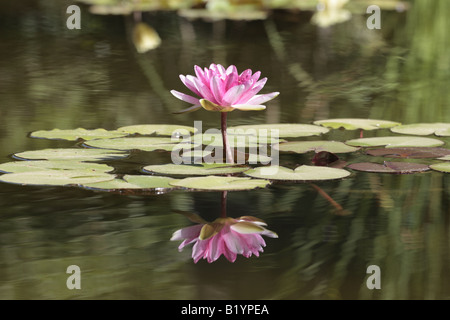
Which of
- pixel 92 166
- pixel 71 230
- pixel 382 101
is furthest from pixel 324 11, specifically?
pixel 71 230

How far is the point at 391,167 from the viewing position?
2.22 m

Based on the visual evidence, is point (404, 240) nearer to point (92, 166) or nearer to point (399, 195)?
point (399, 195)

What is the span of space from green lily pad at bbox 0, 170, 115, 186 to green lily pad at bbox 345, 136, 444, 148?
0.86m

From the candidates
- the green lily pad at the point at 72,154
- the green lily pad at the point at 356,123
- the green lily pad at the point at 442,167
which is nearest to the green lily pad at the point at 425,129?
the green lily pad at the point at 356,123

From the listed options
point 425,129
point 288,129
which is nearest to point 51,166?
point 288,129

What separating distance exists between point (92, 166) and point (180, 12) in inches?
184

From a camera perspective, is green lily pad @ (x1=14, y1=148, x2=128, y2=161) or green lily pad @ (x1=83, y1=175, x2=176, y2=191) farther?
green lily pad @ (x1=14, y1=148, x2=128, y2=161)

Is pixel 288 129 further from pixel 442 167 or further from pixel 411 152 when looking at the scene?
pixel 442 167

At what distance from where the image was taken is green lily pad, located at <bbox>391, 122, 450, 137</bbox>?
270 cm

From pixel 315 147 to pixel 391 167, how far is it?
0.31 m

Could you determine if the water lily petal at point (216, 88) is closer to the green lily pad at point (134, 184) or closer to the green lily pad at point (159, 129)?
the green lily pad at point (134, 184)

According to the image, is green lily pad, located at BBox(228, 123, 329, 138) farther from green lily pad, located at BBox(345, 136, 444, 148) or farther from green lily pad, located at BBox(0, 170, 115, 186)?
green lily pad, located at BBox(0, 170, 115, 186)

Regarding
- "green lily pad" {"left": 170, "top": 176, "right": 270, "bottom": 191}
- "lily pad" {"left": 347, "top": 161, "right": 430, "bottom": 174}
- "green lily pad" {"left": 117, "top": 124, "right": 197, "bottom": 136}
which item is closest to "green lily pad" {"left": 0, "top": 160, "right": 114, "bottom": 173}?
"green lily pad" {"left": 170, "top": 176, "right": 270, "bottom": 191}

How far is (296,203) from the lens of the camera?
1890 millimetres
